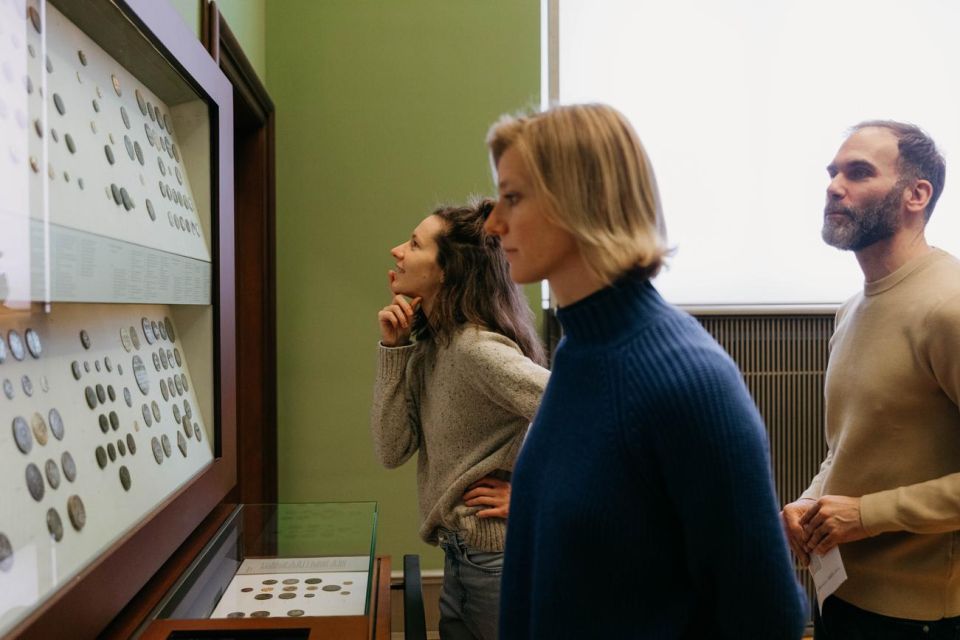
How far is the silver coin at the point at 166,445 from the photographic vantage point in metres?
Result: 1.63

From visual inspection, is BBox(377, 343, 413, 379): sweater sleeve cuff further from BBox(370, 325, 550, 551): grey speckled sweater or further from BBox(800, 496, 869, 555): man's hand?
BBox(800, 496, 869, 555): man's hand

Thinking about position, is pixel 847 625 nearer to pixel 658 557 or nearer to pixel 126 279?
pixel 658 557

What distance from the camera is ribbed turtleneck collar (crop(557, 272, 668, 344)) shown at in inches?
40.6

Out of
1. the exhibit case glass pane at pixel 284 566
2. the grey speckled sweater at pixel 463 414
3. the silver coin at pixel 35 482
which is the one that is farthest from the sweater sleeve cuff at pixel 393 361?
the silver coin at pixel 35 482

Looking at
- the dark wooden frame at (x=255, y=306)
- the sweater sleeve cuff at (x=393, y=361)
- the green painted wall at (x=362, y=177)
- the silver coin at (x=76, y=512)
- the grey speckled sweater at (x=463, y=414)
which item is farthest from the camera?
the green painted wall at (x=362, y=177)

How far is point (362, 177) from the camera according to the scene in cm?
386

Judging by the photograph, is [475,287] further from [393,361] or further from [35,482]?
[35,482]

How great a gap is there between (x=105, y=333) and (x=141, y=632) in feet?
1.72

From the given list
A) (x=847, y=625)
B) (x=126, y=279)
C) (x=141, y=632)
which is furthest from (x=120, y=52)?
(x=847, y=625)

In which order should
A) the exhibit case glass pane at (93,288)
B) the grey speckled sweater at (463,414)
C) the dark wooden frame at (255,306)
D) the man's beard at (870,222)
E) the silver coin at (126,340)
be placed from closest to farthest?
the exhibit case glass pane at (93,288) → the silver coin at (126,340) → the grey speckled sweater at (463,414) → the man's beard at (870,222) → the dark wooden frame at (255,306)

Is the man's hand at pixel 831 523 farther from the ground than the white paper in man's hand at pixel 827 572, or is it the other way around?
the man's hand at pixel 831 523

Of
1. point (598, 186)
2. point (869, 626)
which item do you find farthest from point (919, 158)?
point (598, 186)

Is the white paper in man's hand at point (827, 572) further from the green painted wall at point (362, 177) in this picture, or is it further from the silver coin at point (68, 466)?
the green painted wall at point (362, 177)

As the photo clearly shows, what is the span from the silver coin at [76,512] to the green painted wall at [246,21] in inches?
51.5
